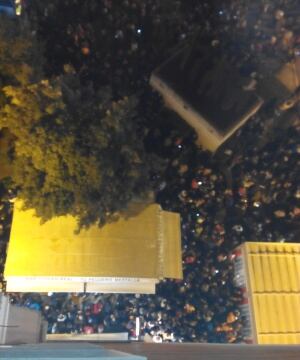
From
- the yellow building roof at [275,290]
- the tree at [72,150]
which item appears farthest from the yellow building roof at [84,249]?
the yellow building roof at [275,290]

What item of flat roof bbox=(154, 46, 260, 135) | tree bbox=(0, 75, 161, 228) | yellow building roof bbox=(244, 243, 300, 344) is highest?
flat roof bbox=(154, 46, 260, 135)

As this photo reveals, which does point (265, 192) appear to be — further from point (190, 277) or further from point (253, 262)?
point (190, 277)

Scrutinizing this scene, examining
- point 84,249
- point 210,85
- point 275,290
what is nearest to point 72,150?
point 84,249

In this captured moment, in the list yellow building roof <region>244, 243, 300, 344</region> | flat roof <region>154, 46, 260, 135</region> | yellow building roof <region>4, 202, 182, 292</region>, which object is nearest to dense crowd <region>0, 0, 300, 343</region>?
yellow building roof <region>244, 243, 300, 344</region>

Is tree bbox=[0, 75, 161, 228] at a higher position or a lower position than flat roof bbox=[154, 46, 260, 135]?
lower

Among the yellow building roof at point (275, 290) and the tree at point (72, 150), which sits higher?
the tree at point (72, 150)

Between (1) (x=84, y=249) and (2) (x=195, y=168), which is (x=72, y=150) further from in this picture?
(2) (x=195, y=168)

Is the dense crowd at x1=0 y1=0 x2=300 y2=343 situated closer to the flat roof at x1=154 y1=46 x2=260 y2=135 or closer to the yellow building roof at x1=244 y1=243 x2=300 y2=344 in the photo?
the yellow building roof at x1=244 y1=243 x2=300 y2=344

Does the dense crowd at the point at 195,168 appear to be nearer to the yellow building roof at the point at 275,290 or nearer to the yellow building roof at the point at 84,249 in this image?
the yellow building roof at the point at 275,290
